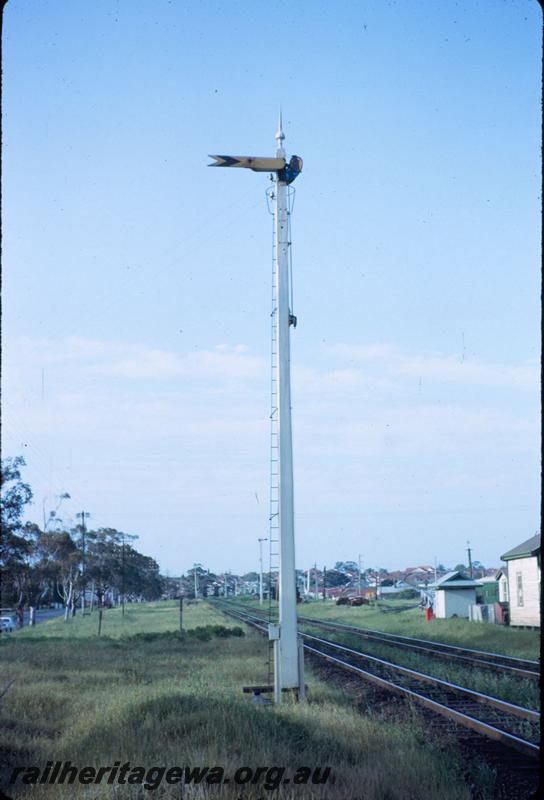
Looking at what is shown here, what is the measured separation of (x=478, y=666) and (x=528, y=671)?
8.04 feet

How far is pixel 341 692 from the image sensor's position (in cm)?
1368

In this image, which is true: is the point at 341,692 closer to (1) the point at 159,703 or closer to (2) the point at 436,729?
(2) the point at 436,729

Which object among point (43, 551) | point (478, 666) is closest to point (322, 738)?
point (478, 666)

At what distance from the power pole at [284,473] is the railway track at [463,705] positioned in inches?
87.0

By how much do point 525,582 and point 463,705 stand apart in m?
21.0

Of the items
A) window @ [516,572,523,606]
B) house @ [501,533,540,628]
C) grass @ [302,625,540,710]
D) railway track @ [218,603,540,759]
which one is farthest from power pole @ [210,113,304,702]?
window @ [516,572,523,606]

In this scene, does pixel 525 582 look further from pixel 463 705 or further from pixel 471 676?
pixel 463 705

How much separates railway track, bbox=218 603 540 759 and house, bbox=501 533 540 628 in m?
13.1

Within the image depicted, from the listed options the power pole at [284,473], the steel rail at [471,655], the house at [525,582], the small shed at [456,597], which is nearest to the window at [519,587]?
the house at [525,582]

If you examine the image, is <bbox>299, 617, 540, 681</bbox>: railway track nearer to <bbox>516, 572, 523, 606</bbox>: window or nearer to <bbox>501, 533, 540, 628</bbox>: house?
<bbox>501, 533, 540, 628</bbox>: house

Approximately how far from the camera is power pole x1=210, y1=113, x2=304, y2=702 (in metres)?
12.0

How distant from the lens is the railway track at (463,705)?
31.8ft

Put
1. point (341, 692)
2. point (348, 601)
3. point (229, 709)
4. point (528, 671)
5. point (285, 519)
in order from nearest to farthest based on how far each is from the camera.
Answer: point (229, 709) < point (285, 519) < point (341, 692) < point (528, 671) < point (348, 601)

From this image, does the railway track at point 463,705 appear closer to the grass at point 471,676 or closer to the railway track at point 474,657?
the grass at point 471,676
